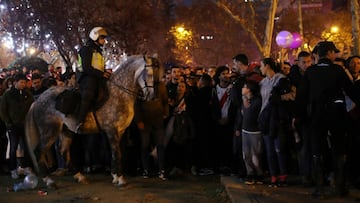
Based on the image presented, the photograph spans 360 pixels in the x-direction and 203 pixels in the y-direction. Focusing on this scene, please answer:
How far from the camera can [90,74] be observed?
10.5m

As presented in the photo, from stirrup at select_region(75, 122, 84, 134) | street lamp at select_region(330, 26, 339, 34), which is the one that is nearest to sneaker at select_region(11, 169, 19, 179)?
stirrup at select_region(75, 122, 84, 134)

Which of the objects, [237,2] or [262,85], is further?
[237,2]

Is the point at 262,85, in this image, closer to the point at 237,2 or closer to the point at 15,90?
the point at 15,90

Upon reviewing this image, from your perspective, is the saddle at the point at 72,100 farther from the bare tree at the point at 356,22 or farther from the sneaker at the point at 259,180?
the bare tree at the point at 356,22

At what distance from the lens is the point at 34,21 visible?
2294cm

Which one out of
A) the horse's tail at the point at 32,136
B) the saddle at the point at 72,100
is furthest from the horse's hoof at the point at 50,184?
the saddle at the point at 72,100

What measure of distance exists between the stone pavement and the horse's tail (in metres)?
3.95

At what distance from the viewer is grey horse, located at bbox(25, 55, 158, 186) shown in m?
10.8

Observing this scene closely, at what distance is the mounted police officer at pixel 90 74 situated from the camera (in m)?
10.5

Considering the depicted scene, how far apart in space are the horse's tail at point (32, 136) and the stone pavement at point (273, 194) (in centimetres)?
395

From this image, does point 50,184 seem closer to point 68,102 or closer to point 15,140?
point 68,102

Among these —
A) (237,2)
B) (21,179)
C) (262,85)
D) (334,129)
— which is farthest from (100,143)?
(237,2)

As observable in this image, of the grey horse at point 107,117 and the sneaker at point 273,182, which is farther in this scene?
the grey horse at point 107,117

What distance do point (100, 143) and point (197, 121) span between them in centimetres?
239
